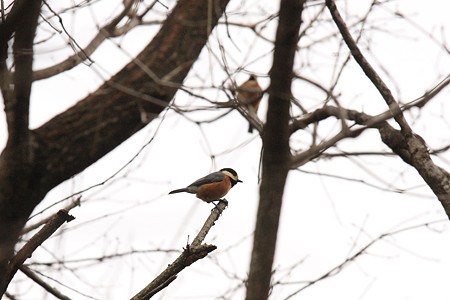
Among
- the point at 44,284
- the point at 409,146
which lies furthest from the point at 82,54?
the point at 409,146

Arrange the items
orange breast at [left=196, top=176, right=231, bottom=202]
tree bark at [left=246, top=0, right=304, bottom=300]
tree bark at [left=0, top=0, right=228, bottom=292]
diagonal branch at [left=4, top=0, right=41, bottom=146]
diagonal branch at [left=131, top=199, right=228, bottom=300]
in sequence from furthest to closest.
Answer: orange breast at [left=196, top=176, right=231, bottom=202], tree bark at [left=0, top=0, right=228, bottom=292], diagonal branch at [left=131, top=199, right=228, bottom=300], diagonal branch at [left=4, top=0, right=41, bottom=146], tree bark at [left=246, top=0, right=304, bottom=300]

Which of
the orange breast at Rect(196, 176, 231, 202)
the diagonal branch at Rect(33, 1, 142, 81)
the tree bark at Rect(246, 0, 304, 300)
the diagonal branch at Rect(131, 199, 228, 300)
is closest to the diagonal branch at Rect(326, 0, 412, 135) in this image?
the diagonal branch at Rect(33, 1, 142, 81)

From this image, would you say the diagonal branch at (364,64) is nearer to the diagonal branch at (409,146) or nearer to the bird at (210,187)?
the diagonal branch at (409,146)

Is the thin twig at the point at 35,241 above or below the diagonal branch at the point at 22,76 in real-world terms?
below

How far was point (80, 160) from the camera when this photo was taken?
145 inches

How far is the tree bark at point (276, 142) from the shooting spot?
1.62 m

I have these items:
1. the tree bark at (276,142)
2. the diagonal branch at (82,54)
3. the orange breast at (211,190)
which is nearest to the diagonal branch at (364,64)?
the diagonal branch at (82,54)

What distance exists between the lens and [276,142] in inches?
68.7

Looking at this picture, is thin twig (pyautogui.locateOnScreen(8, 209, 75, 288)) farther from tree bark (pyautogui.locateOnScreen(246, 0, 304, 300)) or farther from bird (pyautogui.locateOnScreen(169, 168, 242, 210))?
bird (pyautogui.locateOnScreen(169, 168, 242, 210))

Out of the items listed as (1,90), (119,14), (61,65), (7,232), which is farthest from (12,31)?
(119,14)

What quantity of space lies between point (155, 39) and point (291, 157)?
2518mm

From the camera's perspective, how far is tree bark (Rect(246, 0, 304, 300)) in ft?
5.31

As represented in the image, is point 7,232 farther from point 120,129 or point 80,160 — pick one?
point 120,129

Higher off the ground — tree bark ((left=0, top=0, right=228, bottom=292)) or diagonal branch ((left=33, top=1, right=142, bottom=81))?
diagonal branch ((left=33, top=1, right=142, bottom=81))
